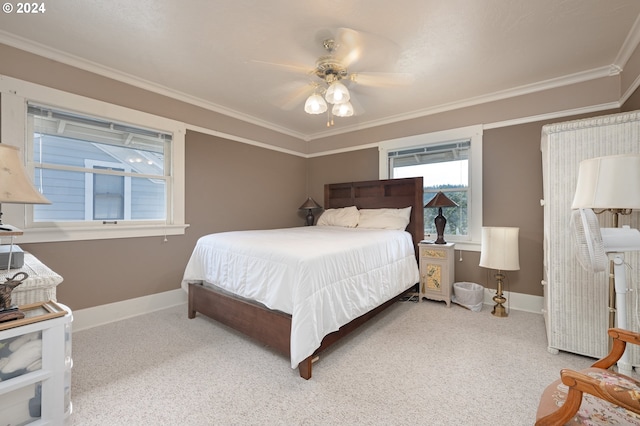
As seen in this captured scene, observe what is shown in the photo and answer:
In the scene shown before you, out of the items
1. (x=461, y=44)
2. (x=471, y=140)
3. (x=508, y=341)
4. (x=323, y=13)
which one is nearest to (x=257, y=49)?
(x=323, y=13)

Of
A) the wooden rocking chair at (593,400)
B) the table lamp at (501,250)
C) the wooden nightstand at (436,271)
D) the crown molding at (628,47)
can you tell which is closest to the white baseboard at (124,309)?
the wooden nightstand at (436,271)

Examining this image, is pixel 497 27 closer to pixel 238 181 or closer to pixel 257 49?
pixel 257 49

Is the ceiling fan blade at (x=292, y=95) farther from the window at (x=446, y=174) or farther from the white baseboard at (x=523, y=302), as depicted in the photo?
the white baseboard at (x=523, y=302)

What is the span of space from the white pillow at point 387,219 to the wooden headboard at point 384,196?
136 mm

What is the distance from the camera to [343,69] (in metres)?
2.59

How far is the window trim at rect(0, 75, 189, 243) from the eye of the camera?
7.50ft

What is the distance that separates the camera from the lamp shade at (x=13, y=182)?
128 centimetres

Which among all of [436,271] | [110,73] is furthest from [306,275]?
[110,73]

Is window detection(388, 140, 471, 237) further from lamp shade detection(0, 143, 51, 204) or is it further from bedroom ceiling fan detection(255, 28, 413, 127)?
lamp shade detection(0, 143, 51, 204)

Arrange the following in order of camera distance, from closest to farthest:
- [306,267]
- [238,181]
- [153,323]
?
[306,267] → [153,323] → [238,181]

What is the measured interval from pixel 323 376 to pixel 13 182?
2.05 m

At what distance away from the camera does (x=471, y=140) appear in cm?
345

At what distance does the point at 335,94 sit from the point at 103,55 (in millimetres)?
2161

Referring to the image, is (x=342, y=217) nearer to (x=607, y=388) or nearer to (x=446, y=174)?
(x=446, y=174)
